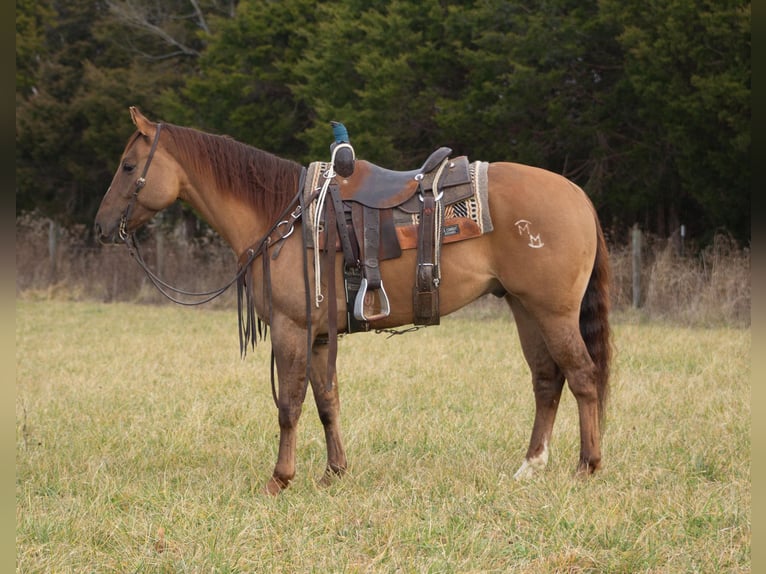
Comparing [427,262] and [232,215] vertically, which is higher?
[232,215]

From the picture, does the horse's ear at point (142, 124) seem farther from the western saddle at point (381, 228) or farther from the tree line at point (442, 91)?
the tree line at point (442, 91)

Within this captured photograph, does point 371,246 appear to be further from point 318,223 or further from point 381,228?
point 318,223

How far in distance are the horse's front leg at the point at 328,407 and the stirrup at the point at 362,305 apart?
45 cm

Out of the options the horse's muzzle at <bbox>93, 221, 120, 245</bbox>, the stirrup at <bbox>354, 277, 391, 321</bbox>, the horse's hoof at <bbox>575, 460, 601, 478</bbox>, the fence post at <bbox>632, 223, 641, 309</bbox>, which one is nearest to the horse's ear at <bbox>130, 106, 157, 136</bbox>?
the horse's muzzle at <bbox>93, 221, 120, 245</bbox>

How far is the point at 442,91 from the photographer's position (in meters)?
17.8

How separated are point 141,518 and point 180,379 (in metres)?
4.35

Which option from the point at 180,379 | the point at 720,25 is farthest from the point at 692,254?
the point at 180,379

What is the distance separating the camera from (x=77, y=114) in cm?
2470

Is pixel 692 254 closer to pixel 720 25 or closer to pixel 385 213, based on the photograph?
pixel 720 25

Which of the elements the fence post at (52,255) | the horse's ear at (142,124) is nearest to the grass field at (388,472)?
the horse's ear at (142,124)

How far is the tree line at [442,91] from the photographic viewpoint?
537 inches

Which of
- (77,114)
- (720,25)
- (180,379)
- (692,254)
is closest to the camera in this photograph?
(180,379)

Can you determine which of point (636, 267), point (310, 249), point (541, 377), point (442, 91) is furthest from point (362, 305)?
point (442, 91)

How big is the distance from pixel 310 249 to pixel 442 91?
13360 millimetres
